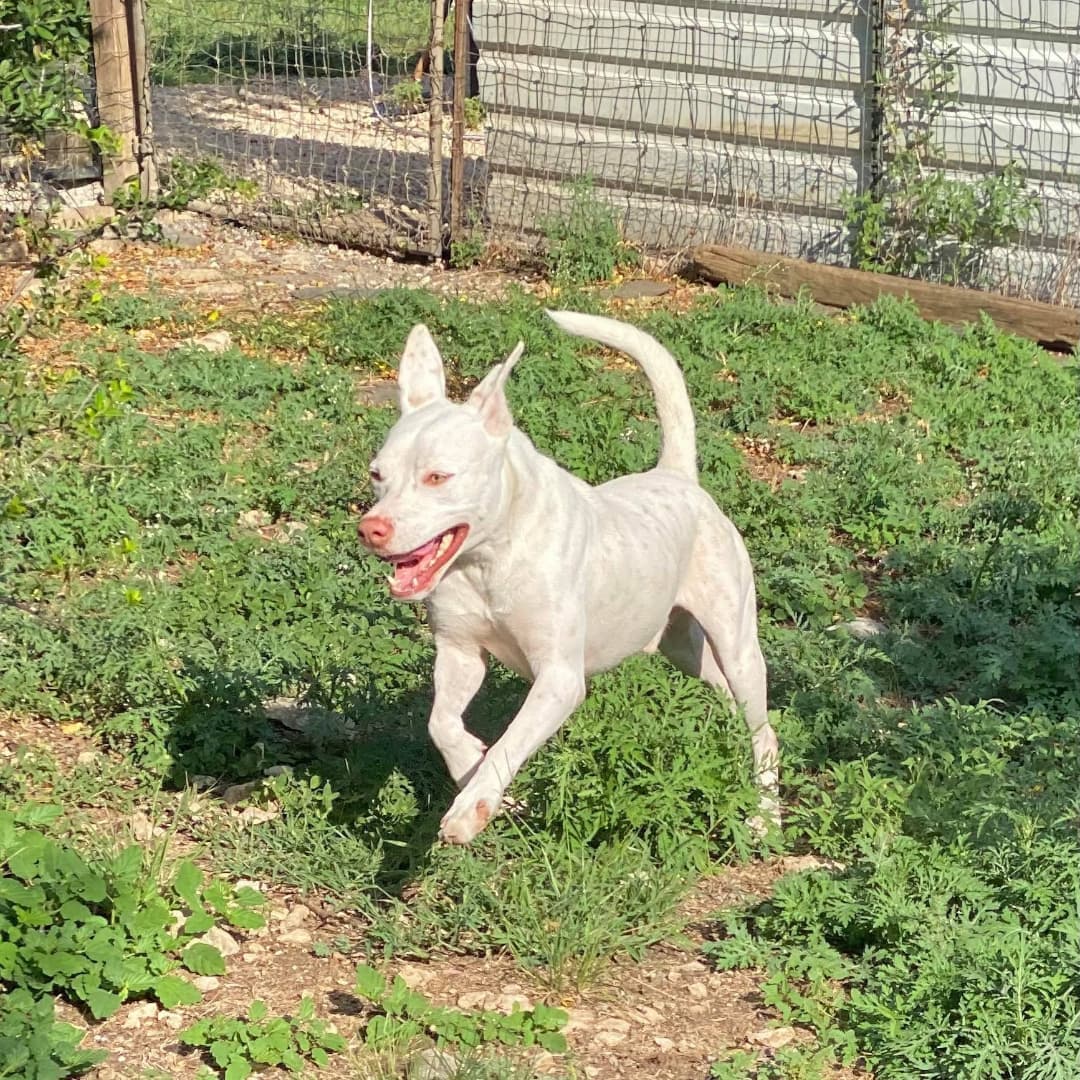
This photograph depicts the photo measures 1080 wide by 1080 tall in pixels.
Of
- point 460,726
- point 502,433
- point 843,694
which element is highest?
point 502,433

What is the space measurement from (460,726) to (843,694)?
203cm

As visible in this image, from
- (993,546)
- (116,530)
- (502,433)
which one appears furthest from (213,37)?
(502,433)

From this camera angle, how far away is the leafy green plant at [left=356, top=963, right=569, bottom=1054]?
12.9 feet

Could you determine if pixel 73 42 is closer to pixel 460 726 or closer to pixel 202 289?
pixel 202 289

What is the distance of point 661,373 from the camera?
4992 mm

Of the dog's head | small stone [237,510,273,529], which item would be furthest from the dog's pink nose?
small stone [237,510,273,529]

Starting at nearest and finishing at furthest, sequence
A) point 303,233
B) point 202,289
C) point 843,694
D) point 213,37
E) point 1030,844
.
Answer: point 1030,844
point 843,694
point 202,289
point 303,233
point 213,37

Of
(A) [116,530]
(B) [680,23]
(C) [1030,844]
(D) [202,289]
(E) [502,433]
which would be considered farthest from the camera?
(B) [680,23]

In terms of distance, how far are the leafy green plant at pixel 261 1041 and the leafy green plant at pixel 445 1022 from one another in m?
0.12

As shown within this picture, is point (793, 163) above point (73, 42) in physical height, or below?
below

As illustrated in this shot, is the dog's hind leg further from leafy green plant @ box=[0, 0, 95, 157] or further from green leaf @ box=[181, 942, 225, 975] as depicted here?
leafy green plant @ box=[0, 0, 95, 157]

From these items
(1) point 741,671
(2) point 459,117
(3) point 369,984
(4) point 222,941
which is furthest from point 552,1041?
(2) point 459,117

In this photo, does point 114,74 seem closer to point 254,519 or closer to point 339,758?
point 254,519

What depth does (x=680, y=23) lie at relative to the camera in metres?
11.5
